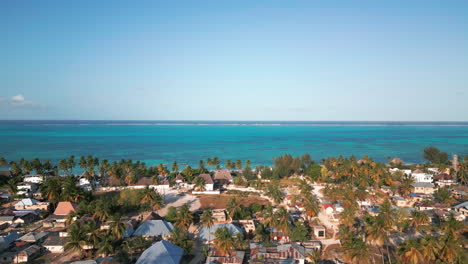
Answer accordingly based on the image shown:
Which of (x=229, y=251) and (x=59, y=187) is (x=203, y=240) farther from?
(x=59, y=187)

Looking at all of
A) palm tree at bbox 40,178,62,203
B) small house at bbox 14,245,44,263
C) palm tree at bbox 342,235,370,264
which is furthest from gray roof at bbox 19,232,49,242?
palm tree at bbox 342,235,370,264

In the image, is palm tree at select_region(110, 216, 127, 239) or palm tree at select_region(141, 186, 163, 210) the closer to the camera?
palm tree at select_region(110, 216, 127, 239)

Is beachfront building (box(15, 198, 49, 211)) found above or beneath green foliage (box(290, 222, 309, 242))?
beneath

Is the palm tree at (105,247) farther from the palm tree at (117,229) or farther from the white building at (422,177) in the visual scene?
the white building at (422,177)

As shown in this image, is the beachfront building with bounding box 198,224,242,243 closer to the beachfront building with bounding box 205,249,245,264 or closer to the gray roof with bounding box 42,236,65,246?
the beachfront building with bounding box 205,249,245,264

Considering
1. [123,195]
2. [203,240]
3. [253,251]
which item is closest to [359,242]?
[253,251]
